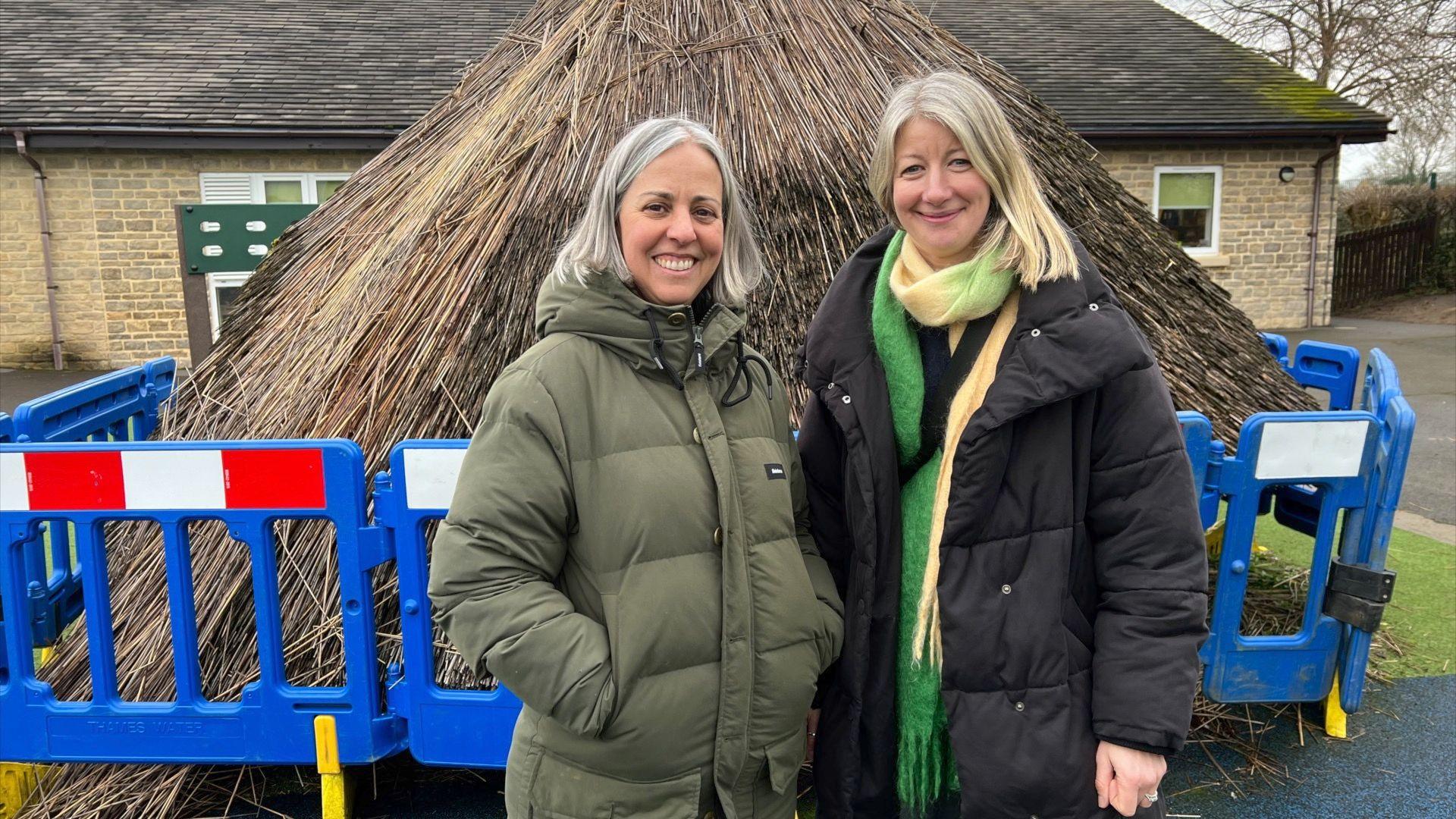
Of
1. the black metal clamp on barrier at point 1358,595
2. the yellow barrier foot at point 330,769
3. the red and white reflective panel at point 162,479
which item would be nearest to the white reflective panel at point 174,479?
the red and white reflective panel at point 162,479

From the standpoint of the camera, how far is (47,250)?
13.1 meters

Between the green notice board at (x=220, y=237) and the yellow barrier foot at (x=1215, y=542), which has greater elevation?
the green notice board at (x=220, y=237)

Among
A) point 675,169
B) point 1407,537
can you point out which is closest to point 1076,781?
point 675,169

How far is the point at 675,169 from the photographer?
1719mm

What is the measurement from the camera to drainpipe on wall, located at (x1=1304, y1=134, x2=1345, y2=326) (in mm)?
15023

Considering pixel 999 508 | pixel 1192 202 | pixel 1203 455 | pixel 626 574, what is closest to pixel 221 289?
pixel 1203 455

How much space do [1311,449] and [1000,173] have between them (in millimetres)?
1961

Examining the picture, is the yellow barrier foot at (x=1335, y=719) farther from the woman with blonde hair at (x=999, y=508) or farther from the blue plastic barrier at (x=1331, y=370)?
the woman with blonde hair at (x=999, y=508)

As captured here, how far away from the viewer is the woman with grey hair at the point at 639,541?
1.55m

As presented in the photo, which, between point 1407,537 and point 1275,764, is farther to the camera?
point 1407,537

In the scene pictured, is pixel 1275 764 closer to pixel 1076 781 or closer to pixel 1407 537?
pixel 1076 781

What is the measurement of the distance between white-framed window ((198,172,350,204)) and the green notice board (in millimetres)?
6958

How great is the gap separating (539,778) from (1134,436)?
3.80 feet

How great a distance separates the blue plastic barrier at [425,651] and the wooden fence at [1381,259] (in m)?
21.1
